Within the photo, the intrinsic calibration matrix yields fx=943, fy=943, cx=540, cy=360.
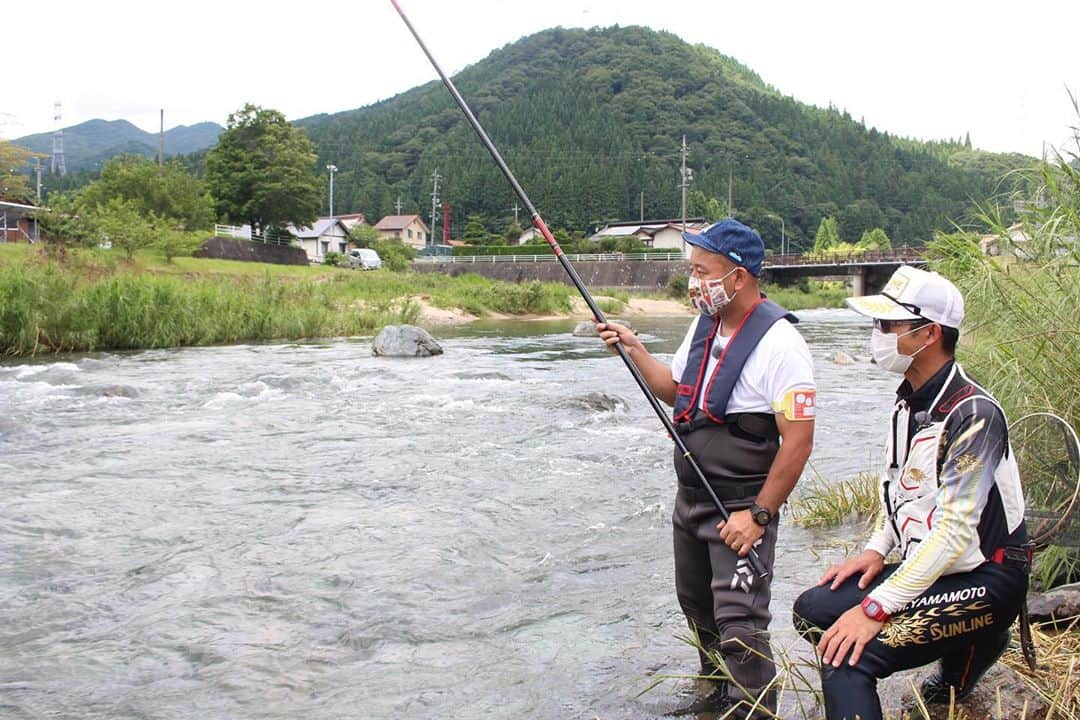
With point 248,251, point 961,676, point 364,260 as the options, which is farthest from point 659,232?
point 961,676

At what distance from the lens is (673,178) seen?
13350 cm

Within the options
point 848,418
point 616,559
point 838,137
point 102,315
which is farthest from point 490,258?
point 838,137

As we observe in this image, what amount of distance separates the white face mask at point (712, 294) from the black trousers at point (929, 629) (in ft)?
4.35

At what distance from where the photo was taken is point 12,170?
145 feet

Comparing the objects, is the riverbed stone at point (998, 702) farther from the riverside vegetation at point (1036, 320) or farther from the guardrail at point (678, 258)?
the guardrail at point (678, 258)

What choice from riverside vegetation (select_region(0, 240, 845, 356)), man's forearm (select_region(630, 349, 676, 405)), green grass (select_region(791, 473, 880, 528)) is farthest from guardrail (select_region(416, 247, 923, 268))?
man's forearm (select_region(630, 349, 676, 405))

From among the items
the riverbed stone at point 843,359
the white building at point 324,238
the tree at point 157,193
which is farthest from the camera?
the white building at point 324,238

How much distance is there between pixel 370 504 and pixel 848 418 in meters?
7.66

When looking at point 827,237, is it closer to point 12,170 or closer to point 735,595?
point 12,170

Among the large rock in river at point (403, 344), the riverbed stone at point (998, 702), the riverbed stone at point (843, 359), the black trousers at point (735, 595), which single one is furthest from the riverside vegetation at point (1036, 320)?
the large rock in river at point (403, 344)

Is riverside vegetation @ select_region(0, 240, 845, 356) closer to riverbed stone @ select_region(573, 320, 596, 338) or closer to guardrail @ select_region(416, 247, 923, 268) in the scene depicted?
riverbed stone @ select_region(573, 320, 596, 338)

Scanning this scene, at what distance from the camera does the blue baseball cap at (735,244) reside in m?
3.73

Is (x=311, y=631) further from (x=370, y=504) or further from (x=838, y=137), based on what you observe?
(x=838, y=137)

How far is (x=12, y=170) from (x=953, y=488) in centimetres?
4972
